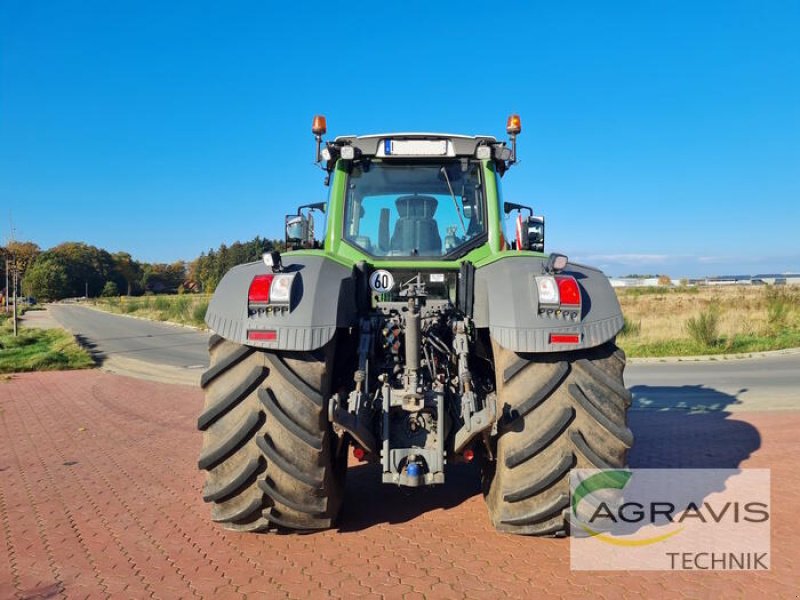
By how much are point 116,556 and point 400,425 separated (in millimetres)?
2053

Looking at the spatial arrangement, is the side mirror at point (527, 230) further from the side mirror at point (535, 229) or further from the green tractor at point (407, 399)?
Answer: the green tractor at point (407, 399)

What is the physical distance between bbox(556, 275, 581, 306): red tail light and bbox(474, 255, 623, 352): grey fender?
0.31 ft

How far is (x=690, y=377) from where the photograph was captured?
13031 millimetres

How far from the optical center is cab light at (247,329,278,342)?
361 centimetres

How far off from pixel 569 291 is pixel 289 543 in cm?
246

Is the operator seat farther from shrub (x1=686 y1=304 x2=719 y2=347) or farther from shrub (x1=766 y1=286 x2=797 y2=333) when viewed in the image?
shrub (x1=766 y1=286 x2=797 y2=333)

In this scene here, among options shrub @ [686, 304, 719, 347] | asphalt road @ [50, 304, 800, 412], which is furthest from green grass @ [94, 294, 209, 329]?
shrub @ [686, 304, 719, 347]

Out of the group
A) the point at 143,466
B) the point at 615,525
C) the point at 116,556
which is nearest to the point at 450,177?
the point at 615,525

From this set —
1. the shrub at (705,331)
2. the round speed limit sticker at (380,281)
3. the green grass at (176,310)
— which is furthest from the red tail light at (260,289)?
the green grass at (176,310)

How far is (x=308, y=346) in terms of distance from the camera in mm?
3594

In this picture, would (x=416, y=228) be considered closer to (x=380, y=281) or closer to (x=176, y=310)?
(x=380, y=281)

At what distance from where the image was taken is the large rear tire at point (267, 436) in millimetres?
3646

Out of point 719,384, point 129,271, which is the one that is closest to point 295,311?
point 719,384

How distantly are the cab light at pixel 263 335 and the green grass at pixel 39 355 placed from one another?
529 inches
